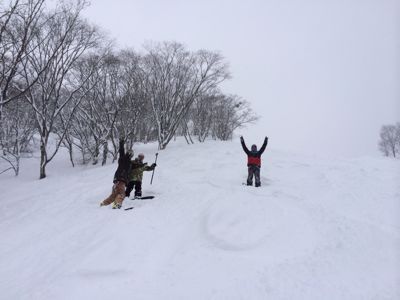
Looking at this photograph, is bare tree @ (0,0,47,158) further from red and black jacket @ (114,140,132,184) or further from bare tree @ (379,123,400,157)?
bare tree @ (379,123,400,157)

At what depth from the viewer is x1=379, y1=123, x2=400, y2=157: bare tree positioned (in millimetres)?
41188

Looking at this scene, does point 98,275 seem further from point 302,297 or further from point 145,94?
point 145,94

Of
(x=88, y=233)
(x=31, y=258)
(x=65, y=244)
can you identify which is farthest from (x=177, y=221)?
(x=31, y=258)

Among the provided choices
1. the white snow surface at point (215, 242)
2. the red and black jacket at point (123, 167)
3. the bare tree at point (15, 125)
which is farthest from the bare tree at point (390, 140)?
the bare tree at point (15, 125)

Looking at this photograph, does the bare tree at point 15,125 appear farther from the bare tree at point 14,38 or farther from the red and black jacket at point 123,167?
the red and black jacket at point 123,167

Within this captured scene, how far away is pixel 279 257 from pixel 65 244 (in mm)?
4733

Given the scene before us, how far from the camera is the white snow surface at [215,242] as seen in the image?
4996mm

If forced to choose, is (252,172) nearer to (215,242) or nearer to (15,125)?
(215,242)

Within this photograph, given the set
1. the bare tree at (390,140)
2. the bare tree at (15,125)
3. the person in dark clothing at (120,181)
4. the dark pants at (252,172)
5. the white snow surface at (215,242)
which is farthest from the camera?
A: the bare tree at (390,140)

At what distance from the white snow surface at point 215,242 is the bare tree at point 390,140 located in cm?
3575

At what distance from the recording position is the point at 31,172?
66.9 ft

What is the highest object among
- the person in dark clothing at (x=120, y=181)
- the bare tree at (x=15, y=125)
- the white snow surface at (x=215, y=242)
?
the bare tree at (x=15, y=125)

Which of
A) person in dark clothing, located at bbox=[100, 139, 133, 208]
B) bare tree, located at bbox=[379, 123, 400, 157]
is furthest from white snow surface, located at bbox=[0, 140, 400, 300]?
bare tree, located at bbox=[379, 123, 400, 157]

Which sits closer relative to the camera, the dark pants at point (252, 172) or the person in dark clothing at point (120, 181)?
the person in dark clothing at point (120, 181)
